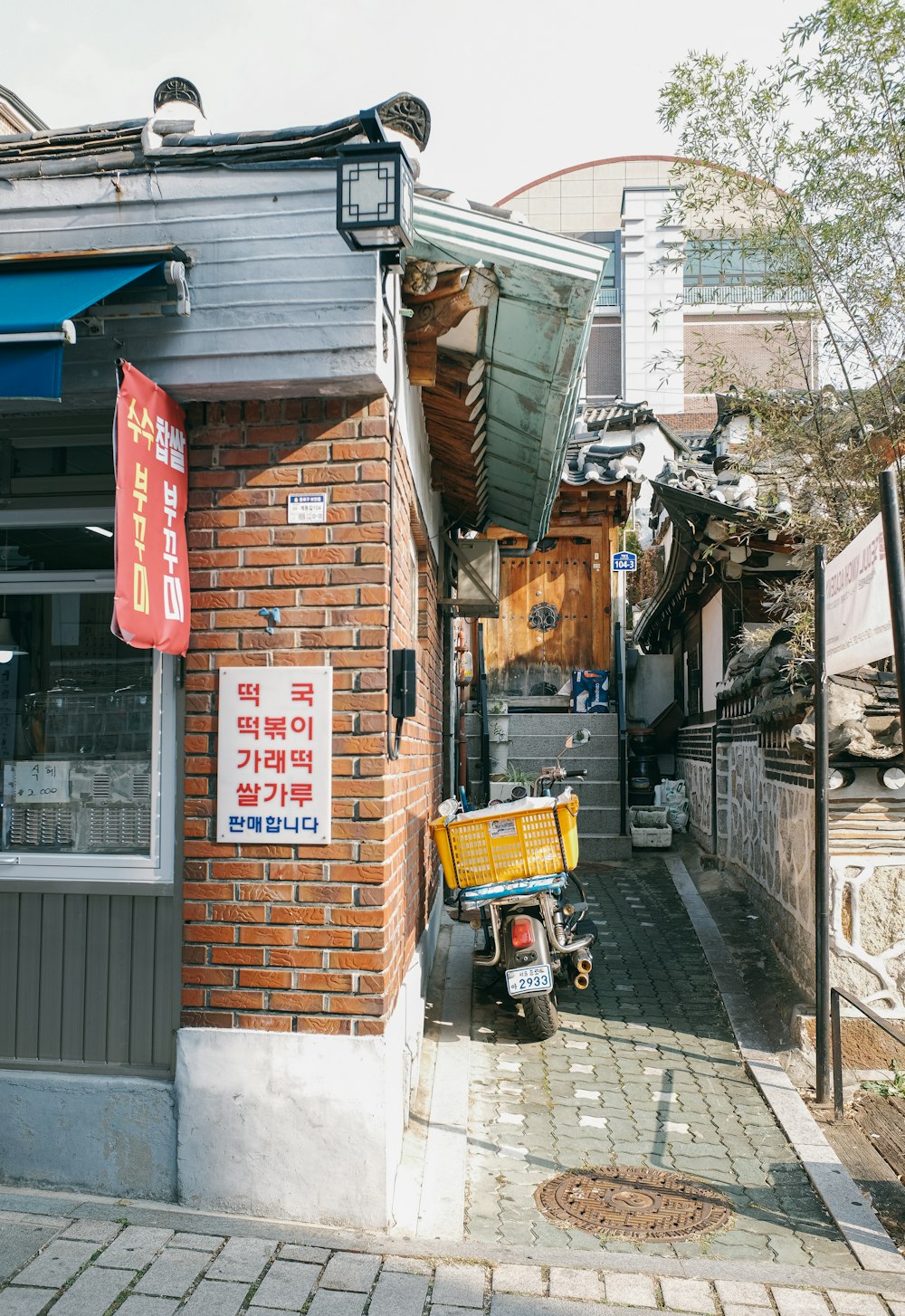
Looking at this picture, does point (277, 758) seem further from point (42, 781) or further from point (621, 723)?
point (621, 723)

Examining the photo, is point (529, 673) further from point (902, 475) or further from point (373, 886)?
point (373, 886)

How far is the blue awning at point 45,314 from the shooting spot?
3.66 meters

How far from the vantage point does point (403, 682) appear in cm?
479

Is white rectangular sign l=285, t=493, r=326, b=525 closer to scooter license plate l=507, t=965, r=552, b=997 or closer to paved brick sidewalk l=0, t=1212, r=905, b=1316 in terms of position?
paved brick sidewalk l=0, t=1212, r=905, b=1316

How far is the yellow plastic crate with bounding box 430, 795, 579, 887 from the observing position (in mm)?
6617

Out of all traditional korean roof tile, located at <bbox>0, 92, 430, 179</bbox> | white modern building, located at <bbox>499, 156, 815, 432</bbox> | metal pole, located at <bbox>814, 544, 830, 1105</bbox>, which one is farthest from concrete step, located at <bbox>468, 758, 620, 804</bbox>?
white modern building, located at <bbox>499, 156, 815, 432</bbox>

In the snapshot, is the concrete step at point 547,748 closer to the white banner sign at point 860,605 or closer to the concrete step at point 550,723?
the concrete step at point 550,723

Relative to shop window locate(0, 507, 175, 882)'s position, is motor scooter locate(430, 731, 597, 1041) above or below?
below

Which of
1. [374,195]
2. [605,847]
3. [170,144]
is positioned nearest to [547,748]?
[605,847]

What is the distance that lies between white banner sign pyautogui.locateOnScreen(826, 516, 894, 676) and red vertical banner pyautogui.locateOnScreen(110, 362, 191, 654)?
8.79ft

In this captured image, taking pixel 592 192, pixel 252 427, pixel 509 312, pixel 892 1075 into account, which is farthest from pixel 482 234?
pixel 592 192

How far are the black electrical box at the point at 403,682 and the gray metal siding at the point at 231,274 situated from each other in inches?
49.0

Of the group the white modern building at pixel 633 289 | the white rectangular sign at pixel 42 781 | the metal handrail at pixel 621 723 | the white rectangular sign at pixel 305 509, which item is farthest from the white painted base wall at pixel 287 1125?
the white modern building at pixel 633 289

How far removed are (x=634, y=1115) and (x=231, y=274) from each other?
470cm
